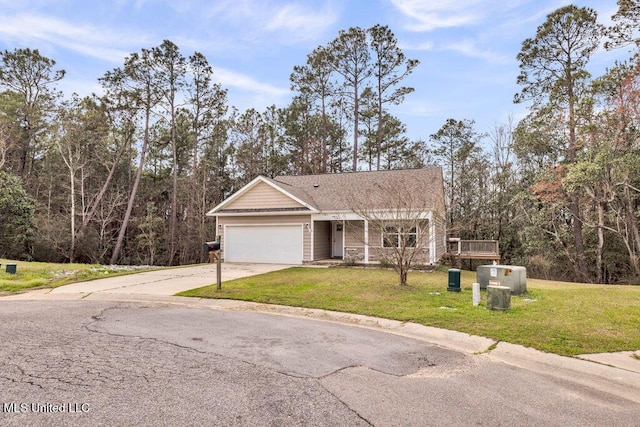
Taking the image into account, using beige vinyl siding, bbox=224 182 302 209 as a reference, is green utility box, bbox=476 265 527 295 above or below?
below

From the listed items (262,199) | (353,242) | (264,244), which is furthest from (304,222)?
(353,242)

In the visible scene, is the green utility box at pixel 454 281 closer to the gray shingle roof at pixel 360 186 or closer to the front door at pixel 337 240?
the gray shingle roof at pixel 360 186

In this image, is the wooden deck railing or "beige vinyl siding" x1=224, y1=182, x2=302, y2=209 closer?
"beige vinyl siding" x1=224, y1=182, x2=302, y2=209

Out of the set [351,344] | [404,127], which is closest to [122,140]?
[404,127]

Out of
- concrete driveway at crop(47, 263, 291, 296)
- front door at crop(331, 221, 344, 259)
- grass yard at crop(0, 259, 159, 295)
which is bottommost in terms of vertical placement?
concrete driveway at crop(47, 263, 291, 296)

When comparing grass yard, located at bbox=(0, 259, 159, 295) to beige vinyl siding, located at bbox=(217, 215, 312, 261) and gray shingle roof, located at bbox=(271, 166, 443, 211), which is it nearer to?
beige vinyl siding, located at bbox=(217, 215, 312, 261)

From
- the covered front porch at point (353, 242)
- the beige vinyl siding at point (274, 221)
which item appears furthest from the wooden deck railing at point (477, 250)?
the beige vinyl siding at point (274, 221)

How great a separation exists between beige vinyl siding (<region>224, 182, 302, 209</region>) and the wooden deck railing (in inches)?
342

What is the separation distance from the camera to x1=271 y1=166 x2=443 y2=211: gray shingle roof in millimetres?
17438

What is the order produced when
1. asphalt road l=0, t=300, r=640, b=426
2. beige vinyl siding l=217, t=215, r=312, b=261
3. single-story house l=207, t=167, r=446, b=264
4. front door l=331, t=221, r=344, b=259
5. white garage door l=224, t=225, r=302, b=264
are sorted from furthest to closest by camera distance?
1. front door l=331, t=221, r=344, b=259
2. white garage door l=224, t=225, r=302, b=264
3. beige vinyl siding l=217, t=215, r=312, b=261
4. single-story house l=207, t=167, r=446, b=264
5. asphalt road l=0, t=300, r=640, b=426

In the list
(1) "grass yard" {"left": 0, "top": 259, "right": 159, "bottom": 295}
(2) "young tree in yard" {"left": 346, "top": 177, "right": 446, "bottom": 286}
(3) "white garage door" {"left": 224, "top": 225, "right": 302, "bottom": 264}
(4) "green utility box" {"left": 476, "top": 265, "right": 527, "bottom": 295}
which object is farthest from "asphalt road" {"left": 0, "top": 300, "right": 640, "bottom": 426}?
(3) "white garage door" {"left": 224, "top": 225, "right": 302, "bottom": 264}

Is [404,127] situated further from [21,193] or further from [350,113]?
[21,193]

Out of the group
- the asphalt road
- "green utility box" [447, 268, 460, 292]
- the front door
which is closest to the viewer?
the asphalt road

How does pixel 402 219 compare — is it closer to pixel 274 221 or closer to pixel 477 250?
pixel 274 221
